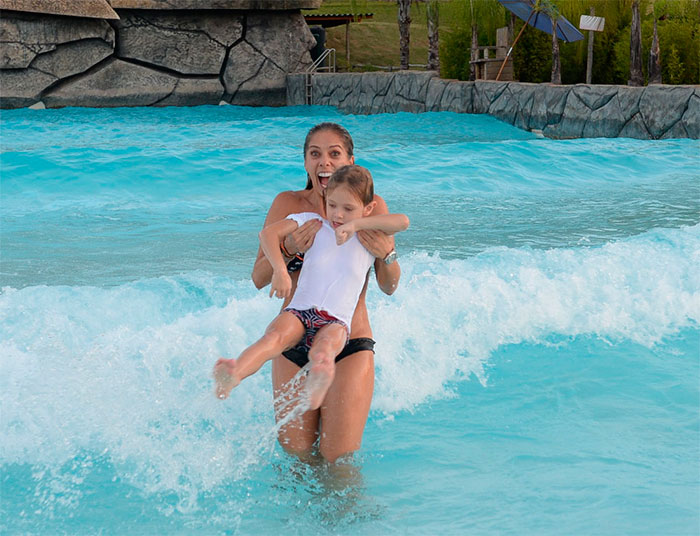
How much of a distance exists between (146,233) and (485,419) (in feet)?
16.4

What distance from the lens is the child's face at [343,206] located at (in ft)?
8.95

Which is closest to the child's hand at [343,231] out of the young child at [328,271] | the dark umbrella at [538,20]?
the young child at [328,271]

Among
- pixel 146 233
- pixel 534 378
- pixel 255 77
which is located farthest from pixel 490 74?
pixel 534 378

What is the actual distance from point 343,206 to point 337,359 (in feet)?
1.81

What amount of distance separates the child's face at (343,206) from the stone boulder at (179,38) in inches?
788

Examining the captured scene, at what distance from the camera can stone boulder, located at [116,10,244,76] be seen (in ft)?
69.6

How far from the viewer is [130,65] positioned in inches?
839

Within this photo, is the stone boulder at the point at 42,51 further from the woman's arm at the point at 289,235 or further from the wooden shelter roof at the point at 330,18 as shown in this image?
the woman's arm at the point at 289,235

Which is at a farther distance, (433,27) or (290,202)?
(433,27)

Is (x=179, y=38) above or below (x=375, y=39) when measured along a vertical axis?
below

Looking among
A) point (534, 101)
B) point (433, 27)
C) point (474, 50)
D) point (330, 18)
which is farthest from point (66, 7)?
point (534, 101)

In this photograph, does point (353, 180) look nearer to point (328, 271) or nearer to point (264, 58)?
point (328, 271)

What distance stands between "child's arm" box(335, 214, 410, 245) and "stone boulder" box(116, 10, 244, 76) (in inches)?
790

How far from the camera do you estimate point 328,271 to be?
2.86m
